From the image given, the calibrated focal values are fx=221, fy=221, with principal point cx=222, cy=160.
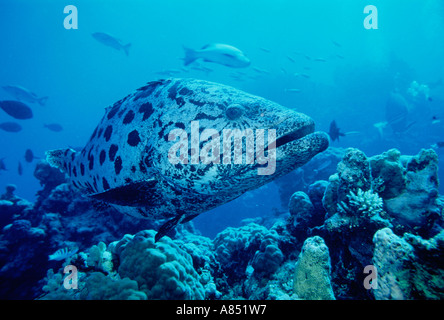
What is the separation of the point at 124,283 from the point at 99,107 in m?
135

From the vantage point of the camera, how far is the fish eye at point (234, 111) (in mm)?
2271

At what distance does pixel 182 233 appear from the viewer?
25.4 feet

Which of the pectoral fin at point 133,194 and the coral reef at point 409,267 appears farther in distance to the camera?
the pectoral fin at point 133,194

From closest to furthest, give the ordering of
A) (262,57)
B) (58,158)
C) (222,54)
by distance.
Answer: (58,158)
(222,54)
(262,57)

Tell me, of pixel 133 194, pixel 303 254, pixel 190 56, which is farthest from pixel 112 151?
pixel 190 56

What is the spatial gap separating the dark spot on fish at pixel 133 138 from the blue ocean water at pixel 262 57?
12.1 m

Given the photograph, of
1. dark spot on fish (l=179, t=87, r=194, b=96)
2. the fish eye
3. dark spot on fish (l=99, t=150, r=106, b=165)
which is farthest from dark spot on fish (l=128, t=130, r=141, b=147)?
the fish eye

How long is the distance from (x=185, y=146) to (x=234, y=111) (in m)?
0.64

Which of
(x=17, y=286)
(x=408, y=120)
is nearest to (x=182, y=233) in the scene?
(x=17, y=286)

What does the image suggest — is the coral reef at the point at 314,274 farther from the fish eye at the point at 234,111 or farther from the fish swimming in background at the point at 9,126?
the fish swimming in background at the point at 9,126

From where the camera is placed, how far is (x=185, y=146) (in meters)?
2.40

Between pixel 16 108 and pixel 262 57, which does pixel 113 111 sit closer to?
pixel 16 108

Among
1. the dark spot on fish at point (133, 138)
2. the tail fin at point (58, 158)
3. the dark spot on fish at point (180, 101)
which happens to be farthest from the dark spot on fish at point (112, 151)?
the tail fin at point (58, 158)
